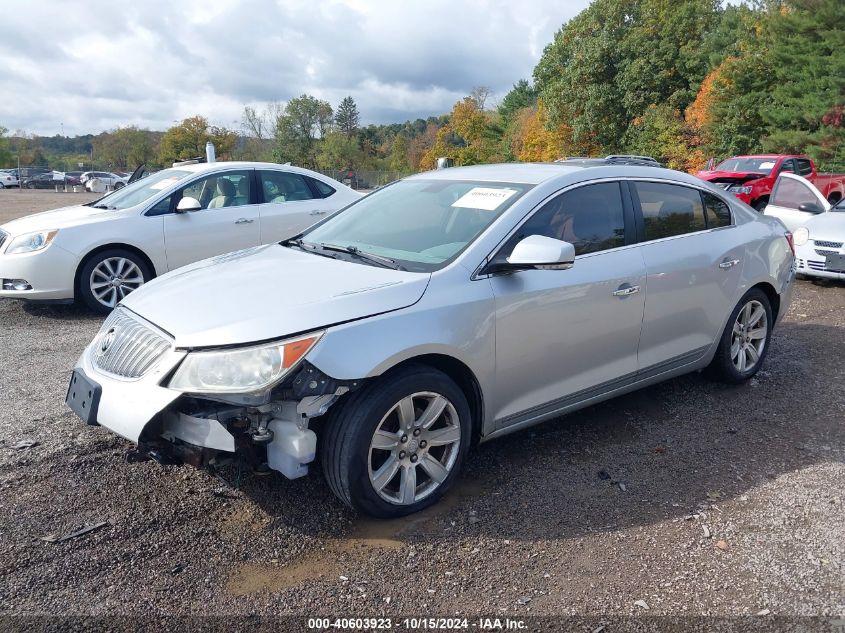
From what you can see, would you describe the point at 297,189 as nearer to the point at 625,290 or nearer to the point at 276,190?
the point at 276,190

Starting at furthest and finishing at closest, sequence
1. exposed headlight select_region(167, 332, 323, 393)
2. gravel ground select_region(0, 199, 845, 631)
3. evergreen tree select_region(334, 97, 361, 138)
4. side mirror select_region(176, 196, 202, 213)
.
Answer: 1. evergreen tree select_region(334, 97, 361, 138)
2. side mirror select_region(176, 196, 202, 213)
3. exposed headlight select_region(167, 332, 323, 393)
4. gravel ground select_region(0, 199, 845, 631)

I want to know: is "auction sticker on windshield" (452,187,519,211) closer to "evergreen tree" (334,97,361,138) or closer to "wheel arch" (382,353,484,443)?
"wheel arch" (382,353,484,443)

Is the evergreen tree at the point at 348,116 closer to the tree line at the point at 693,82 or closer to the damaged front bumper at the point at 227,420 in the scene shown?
the tree line at the point at 693,82

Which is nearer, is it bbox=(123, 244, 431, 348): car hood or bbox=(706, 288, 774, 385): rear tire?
bbox=(123, 244, 431, 348): car hood

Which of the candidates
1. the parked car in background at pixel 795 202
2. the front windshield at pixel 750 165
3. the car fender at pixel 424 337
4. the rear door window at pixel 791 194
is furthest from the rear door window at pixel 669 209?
the front windshield at pixel 750 165

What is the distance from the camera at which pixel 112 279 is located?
723 centimetres

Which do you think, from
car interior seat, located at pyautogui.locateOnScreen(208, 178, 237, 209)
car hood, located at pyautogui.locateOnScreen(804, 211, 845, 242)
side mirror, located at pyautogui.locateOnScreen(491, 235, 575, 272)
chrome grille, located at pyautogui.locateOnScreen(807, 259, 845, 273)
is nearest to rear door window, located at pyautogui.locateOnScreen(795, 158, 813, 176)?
car hood, located at pyautogui.locateOnScreen(804, 211, 845, 242)

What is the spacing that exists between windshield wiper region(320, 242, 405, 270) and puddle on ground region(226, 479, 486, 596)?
1.21 metres

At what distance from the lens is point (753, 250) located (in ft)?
16.1

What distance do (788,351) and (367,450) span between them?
A: 4703 mm

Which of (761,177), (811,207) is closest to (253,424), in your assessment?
(811,207)

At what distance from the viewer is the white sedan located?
6.91 metres

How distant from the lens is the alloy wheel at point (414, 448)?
10.2ft

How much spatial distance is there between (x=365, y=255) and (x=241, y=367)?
111cm
